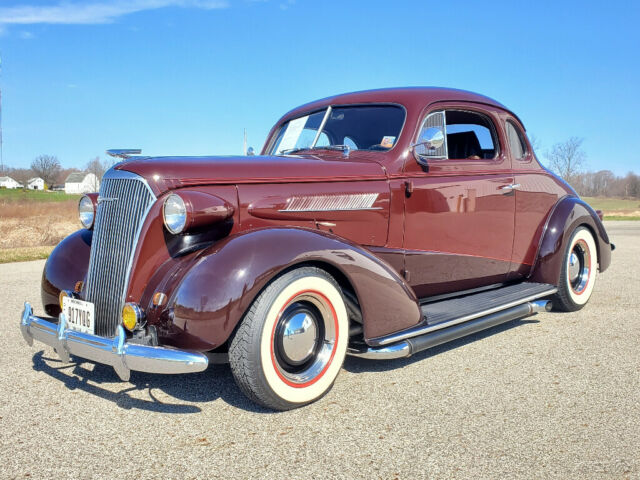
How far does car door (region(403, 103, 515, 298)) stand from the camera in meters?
4.12

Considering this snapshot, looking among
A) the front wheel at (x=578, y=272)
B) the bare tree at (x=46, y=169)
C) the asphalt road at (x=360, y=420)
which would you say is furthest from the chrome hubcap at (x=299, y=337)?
the bare tree at (x=46, y=169)

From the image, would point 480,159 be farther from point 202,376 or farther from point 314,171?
point 202,376

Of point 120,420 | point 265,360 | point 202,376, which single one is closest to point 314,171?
point 265,360

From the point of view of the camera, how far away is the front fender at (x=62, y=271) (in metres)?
3.70

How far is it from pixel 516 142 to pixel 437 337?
8.40 feet

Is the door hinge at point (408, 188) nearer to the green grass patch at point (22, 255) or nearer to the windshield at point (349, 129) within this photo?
the windshield at point (349, 129)

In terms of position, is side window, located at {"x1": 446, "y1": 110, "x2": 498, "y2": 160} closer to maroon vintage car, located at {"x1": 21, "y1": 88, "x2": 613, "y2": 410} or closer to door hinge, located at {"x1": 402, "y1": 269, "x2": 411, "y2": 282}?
maroon vintage car, located at {"x1": 21, "y1": 88, "x2": 613, "y2": 410}

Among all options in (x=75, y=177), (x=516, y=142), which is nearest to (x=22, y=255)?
(x=516, y=142)

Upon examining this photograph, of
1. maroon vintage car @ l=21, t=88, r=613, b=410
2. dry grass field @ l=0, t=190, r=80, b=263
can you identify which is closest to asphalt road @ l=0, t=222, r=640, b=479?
maroon vintage car @ l=21, t=88, r=613, b=410

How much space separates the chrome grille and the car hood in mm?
97

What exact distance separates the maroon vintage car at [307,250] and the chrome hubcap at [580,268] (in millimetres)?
705

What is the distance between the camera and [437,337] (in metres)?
3.55

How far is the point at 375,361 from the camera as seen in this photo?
4.02m

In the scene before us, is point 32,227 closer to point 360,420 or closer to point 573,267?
point 573,267
